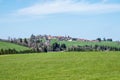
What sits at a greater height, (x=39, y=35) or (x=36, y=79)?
(x=39, y=35)

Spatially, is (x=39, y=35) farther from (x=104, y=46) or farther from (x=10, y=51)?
(x=10, y=51)

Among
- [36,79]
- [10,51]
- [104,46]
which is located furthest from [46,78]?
[104,46]

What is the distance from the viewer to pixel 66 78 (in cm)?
2548

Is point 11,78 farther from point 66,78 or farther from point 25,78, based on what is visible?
point 66,78

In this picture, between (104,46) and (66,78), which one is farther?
(104,46)

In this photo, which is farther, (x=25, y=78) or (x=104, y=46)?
(x=104, y=46)

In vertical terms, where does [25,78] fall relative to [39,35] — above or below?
below

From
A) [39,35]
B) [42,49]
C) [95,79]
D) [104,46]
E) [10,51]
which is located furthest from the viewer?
[39,35]

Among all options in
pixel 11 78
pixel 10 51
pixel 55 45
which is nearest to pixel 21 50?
pixel 10 51

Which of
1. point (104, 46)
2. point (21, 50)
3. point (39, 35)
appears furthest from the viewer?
point (39, 35)

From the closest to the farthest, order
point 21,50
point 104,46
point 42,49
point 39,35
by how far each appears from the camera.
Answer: point 21,50
point 42,49
point 104,46
point 39,35

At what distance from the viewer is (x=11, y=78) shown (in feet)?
88.9

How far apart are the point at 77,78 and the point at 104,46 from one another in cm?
11056

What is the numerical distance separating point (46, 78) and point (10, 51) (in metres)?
79.2
